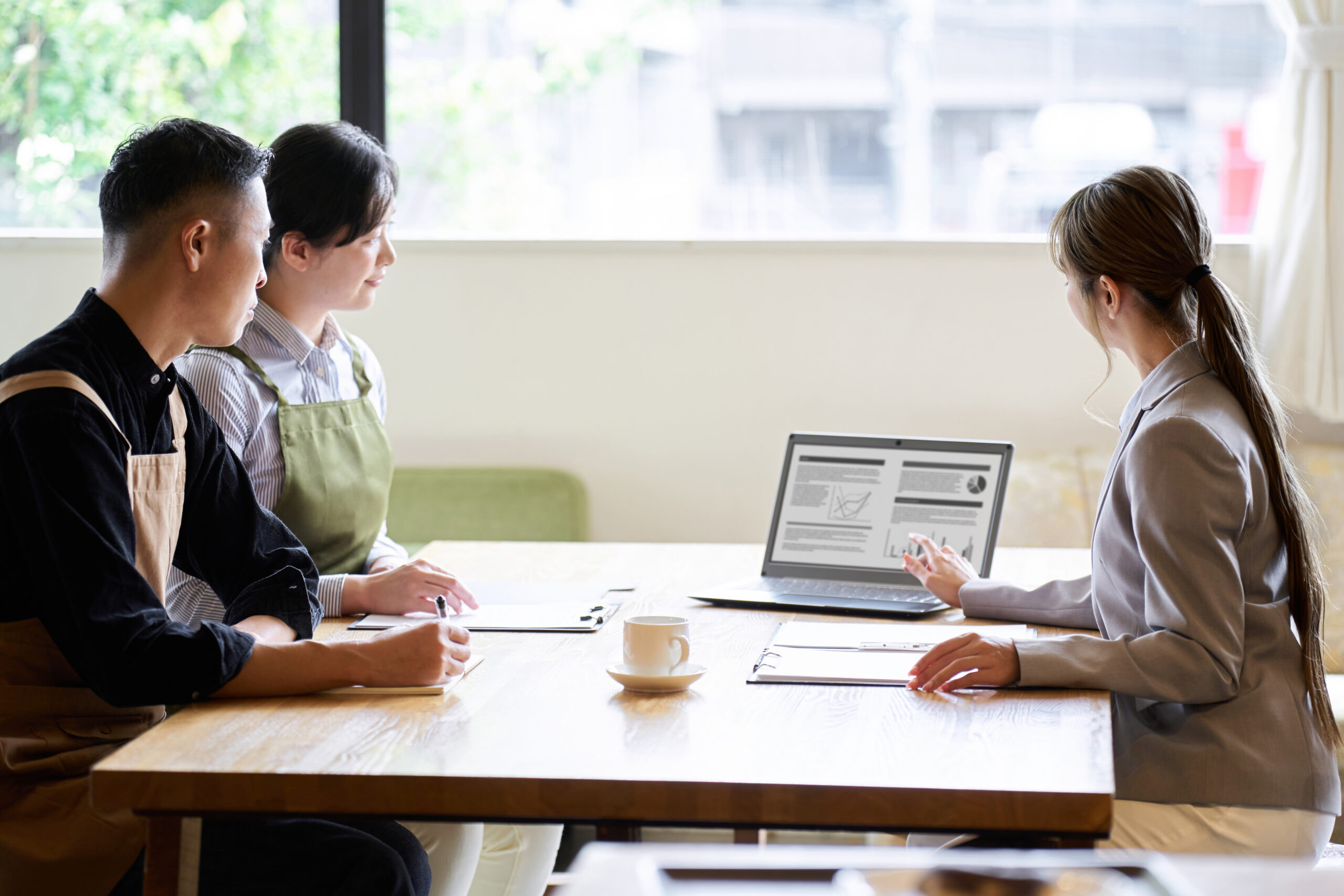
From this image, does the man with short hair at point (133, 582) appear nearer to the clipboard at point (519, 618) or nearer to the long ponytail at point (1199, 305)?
the clipboard at point (519, 618)

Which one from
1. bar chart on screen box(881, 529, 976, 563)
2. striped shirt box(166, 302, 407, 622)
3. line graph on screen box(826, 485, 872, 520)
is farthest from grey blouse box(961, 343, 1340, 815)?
striped shirt box(166, 302, 407, 622)

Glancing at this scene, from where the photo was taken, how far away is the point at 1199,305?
4.60ft

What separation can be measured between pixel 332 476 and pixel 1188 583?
1145mm

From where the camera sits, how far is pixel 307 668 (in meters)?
1.21

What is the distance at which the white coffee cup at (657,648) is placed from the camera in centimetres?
124

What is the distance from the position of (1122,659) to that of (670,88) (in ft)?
7.91

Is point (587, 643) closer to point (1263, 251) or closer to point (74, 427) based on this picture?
point (74, 427)

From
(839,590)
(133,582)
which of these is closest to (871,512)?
(839,590)

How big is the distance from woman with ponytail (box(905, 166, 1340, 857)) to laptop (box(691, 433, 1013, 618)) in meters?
0.33

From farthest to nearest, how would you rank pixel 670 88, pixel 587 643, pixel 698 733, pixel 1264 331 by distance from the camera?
pixel 670 88 < pixel 1264 331 < pixel 587 643 < pixel 698 733

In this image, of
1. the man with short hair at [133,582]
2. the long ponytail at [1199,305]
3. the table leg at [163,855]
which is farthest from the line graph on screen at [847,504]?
the table leg at [163,855]

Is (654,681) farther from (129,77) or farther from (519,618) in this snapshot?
(129,77)

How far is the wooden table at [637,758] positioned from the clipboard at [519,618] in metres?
0.20

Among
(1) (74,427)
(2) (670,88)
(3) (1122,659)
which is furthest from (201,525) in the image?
(2) (670,88)
